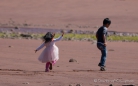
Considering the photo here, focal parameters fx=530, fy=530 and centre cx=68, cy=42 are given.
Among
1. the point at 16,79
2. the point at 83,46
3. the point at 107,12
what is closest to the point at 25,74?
the point at 16,79

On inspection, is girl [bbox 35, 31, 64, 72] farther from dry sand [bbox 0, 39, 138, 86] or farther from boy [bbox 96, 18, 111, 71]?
boy [bbox 96, 18, 111, 71]

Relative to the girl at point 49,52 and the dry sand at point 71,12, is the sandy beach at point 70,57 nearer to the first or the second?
the dry sand at point 71,12

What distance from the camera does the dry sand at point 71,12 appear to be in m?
37.6

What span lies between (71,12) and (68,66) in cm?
3029

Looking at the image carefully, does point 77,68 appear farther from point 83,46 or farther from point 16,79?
point 83,46

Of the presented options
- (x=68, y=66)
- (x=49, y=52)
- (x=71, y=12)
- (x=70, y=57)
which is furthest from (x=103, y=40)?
(x=71, y=12)

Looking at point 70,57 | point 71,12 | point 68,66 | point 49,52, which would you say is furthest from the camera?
point 71,12

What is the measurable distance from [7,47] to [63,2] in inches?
1166

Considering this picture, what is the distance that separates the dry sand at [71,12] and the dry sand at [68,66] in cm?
1568

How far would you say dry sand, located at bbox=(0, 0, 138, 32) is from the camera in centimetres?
3756

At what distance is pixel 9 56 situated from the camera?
15008 millimetres

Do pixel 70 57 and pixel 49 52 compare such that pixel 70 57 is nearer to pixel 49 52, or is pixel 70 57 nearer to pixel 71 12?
pixel 49 52

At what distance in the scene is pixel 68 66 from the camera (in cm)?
1299

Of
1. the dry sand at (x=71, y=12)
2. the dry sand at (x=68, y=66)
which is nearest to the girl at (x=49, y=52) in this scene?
the dry sand at (x=68, y=66)
